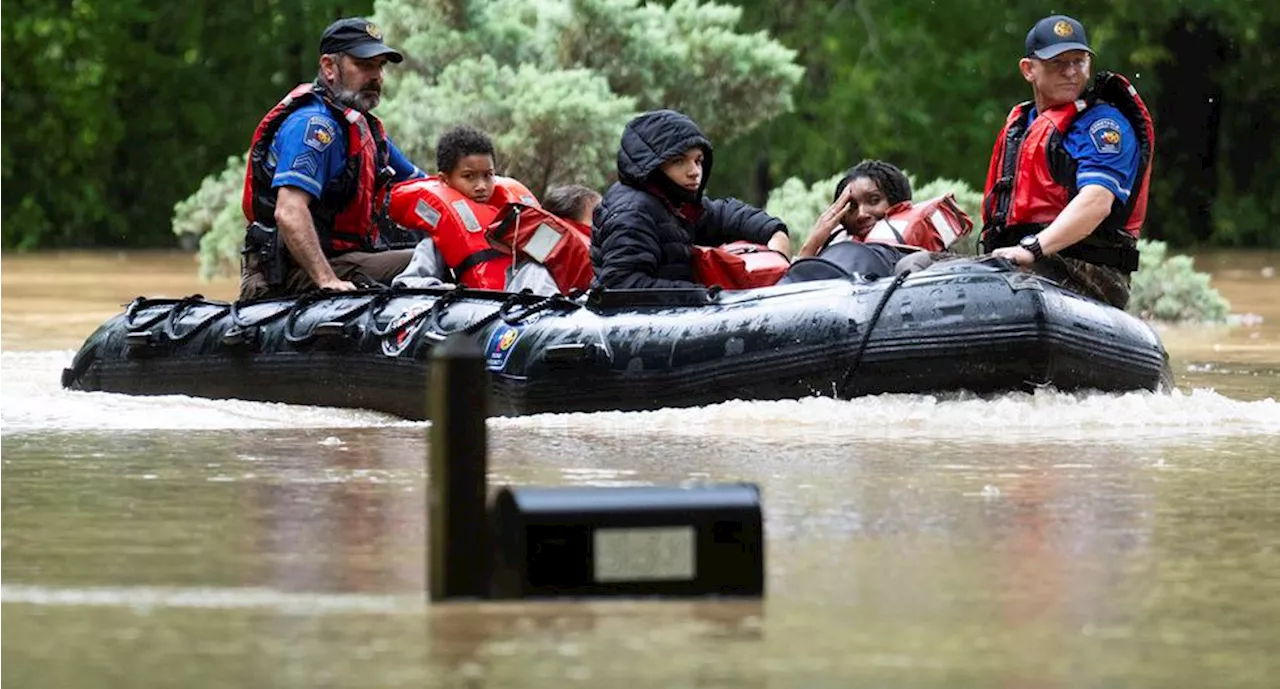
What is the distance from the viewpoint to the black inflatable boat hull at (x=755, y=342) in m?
9.54

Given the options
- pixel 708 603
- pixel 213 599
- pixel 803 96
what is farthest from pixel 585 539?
pixel 803 96

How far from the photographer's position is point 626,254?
9.99 meters

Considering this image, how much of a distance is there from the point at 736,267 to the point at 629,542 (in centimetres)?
493

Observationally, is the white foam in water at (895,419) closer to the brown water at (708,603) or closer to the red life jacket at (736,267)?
the brown water at (708,603)

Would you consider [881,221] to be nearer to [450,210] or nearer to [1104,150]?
[1104,150]

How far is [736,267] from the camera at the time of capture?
10414 millimetres

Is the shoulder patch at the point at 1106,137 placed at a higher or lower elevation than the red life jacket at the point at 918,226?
higher

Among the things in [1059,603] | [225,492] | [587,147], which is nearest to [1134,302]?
[587,147]

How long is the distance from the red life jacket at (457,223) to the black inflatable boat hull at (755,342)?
1.39 ft

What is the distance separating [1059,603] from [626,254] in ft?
14.8

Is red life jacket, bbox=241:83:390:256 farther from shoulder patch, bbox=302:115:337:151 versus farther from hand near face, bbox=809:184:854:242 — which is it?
hand near face, bbox=809:184:854:242

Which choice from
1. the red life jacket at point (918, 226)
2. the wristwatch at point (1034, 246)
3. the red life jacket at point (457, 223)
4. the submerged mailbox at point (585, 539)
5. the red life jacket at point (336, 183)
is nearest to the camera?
the submerged mailbox at point (585, 539)

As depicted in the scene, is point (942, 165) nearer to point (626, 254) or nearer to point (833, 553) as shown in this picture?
point (626, 254)

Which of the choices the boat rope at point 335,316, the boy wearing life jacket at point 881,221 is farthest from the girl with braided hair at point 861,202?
the boat rope at point 335,316
